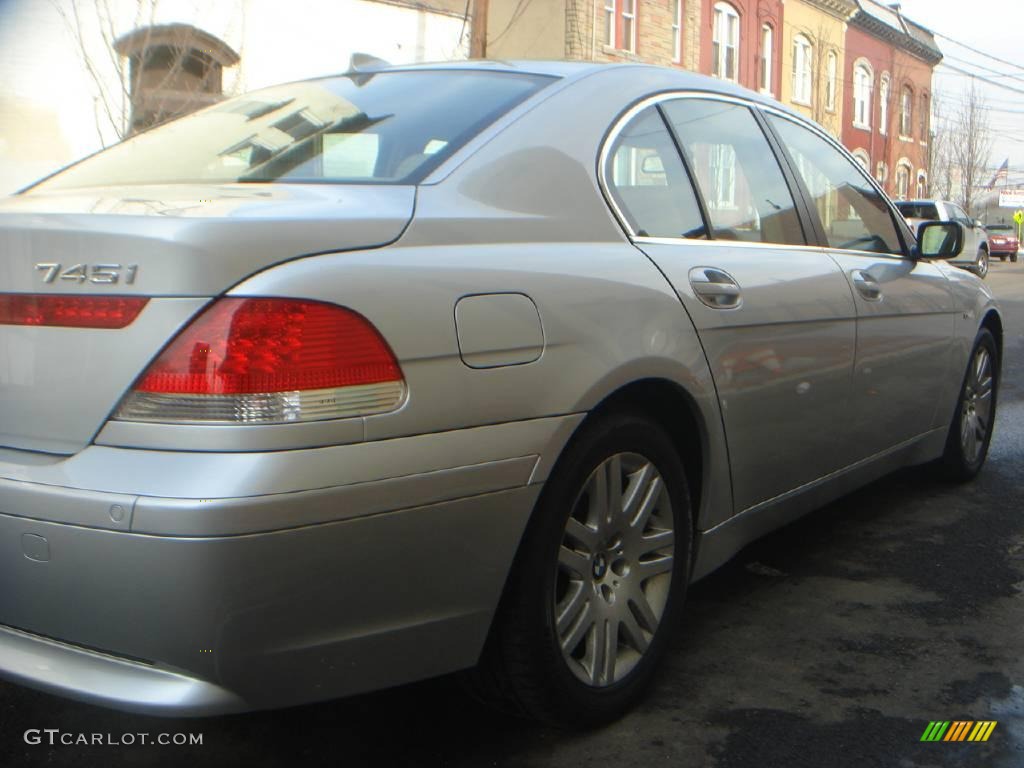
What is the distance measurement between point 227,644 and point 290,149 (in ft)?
4.13

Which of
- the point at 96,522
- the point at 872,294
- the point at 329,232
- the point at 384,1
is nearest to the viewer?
the point at 96,522

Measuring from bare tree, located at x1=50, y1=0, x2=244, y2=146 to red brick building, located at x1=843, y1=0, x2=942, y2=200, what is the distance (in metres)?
28.8

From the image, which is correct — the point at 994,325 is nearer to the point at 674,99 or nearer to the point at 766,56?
the point at 674,99

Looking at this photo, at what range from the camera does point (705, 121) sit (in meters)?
3.58

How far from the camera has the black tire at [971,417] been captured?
5152 millimetres

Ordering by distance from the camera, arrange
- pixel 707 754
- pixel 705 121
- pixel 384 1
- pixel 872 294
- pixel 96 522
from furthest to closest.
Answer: pixel 384 1 < pixel 872 294 < pixel 705 121 < pixel 707 754 < pixel 96 522

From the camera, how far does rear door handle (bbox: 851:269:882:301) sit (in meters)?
3.96

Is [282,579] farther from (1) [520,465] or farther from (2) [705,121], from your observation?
(2) [705,121]

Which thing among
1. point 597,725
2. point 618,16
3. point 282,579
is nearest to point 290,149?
point 282,579

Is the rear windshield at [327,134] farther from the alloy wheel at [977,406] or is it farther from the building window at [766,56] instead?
the building window at [766,56]

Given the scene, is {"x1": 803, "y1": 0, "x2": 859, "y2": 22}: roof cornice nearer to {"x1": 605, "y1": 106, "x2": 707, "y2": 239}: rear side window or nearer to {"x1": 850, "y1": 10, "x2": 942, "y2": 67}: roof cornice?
{"x1": 850, "y1": 10, "x2": 942, "y2": 67}: roof cornice

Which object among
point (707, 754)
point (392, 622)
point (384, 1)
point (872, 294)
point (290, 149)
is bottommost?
point (707, 754)

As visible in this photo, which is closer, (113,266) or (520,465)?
(113,266)

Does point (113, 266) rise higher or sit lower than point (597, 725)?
higher
